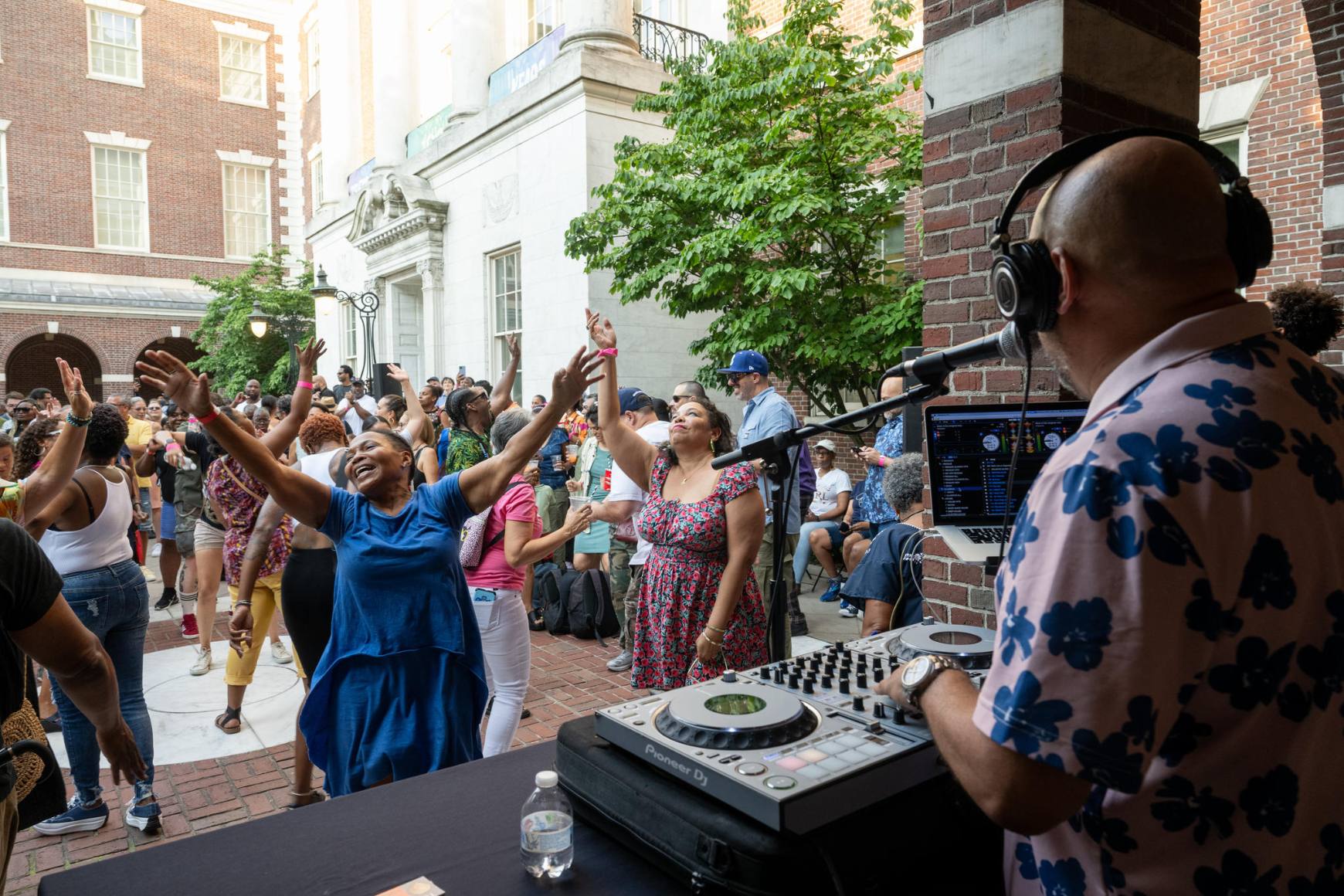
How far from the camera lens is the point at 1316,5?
7148 millimetres

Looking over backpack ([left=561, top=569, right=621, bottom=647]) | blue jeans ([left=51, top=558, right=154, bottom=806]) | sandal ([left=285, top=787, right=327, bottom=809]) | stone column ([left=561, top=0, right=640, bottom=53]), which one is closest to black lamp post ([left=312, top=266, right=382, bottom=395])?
stone column ([left=561, top=0, right=640, bottom=53])

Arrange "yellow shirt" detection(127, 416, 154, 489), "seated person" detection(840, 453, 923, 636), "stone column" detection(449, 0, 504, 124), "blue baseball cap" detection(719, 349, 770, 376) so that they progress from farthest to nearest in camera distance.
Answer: "stone column" detection(449, 0, 504, 124), "yellow shirt" detection(127, 416, 154, 489), "blue baseball cap" detection(719, 349, 770, 376), "seated person" detection(840, 453, 923, 636)

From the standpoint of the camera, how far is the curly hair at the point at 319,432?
5.06 metres

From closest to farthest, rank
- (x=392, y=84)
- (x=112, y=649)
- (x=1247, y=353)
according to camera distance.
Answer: (x=1247, y=353) → (x=112, y=649) → (x=392, y=84)

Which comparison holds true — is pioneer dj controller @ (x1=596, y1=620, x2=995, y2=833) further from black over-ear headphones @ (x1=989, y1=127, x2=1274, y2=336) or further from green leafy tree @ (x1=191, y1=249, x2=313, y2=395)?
green leafy tree @ (x1=191, y1=249, x2=313, y2=395)

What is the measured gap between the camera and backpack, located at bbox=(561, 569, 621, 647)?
716 cm

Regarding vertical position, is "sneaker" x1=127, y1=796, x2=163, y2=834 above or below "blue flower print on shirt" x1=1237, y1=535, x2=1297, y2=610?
below

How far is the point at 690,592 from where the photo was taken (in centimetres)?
373

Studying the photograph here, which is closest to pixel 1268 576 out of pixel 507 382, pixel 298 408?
pixel 298 408

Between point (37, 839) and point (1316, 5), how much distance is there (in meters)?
10.8

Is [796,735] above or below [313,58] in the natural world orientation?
below

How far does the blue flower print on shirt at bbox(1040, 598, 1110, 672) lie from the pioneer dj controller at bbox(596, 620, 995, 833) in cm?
40

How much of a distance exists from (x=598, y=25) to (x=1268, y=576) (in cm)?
1340

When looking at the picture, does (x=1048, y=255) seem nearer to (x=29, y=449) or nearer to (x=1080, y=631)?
(x=1080, y=631)
